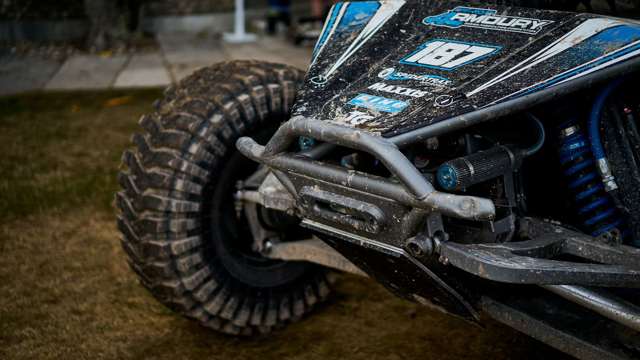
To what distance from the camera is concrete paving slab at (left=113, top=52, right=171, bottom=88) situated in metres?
7.73

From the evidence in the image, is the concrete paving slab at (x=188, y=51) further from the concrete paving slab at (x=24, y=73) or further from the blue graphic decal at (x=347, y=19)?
the blue graphic decal at (x=347, y=19)

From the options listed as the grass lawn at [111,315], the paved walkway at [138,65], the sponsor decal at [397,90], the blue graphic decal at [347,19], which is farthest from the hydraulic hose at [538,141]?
the paved walkway at [138,65]

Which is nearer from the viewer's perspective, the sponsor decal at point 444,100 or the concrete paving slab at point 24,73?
the sponsor decal at point 444,100

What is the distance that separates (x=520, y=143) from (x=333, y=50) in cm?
72

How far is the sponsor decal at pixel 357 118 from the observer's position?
231 centimetres

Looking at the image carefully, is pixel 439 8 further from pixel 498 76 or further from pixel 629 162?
pixel 629 162

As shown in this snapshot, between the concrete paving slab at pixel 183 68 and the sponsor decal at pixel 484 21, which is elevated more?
the sponsor decal at pixel 484 21

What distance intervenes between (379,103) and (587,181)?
28.5 inches

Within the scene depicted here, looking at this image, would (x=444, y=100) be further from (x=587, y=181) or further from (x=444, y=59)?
(x=587, y=181)

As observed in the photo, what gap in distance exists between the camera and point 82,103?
695 cm

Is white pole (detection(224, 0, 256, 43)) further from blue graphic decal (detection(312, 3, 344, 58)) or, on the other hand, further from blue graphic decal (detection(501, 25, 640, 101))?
blue graphic decal (detection(501, 25, 640, 101))

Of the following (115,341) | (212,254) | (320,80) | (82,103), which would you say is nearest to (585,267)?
(320,80)

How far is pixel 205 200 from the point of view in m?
3.02

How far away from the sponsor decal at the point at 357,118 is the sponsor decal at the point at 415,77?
23 cm
